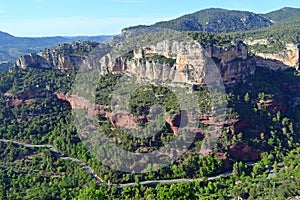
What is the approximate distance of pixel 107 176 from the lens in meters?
41.9

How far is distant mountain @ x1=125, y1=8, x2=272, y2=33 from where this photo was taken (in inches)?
5094

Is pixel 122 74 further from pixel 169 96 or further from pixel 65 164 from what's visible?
pixel 65 164

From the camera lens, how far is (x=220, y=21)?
139125mm

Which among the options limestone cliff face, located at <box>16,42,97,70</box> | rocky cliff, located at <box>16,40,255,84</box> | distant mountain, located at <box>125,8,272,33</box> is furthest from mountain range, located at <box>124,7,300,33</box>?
rocky cliff, located at <box>16,40,255,84</box>

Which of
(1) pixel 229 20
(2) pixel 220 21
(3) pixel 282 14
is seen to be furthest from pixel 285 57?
(3) pixel 282 14

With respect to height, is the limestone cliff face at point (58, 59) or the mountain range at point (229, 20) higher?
the mountain range at point (229, 20)

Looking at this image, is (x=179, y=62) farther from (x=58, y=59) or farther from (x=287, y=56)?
(x=287, y=56)

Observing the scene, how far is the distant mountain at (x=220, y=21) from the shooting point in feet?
424

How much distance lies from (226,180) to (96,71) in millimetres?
27259

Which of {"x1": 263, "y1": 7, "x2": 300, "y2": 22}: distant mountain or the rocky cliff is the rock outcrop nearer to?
the rocky cliff

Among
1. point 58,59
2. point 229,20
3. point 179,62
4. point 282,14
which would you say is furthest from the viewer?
point 282,14

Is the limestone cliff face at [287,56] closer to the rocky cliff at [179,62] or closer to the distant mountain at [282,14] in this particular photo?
the rocky cliff at [179,62]

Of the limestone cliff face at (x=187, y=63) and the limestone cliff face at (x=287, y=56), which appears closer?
the limestone cliff face at (x=187, y=63)

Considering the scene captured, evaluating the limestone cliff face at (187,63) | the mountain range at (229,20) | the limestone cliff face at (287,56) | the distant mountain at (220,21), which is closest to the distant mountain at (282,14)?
the mountain range at (229,20)
